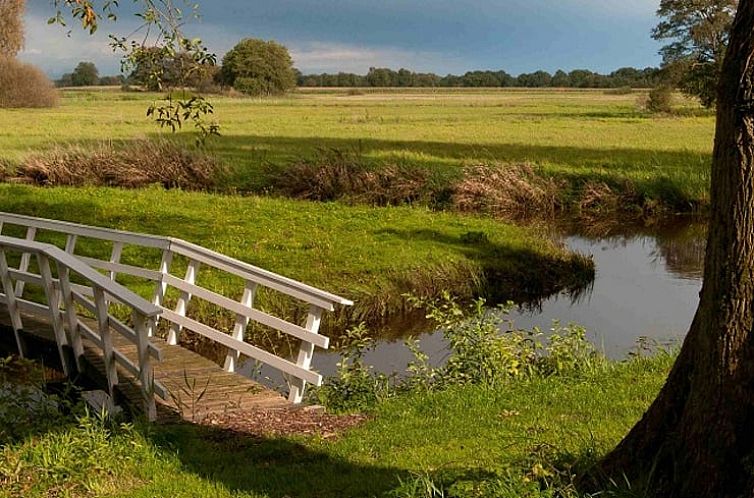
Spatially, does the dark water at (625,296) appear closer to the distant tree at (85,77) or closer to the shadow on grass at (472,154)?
the shadow on grass at (472,154)

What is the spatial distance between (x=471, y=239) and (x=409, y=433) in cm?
1376

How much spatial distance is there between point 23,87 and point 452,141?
55473 millimetres

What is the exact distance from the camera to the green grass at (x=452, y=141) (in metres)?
31.6

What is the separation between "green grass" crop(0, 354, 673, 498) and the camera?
623 centimetres

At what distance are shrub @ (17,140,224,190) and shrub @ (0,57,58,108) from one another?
5701 centimetres

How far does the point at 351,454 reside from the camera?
7215 millimetres

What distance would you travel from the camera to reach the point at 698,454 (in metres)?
4.77

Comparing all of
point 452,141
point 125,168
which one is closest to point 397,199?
point 125,168

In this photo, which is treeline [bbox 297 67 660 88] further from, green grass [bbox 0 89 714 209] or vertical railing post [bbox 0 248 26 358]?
vertical railing post [bbox 0 248 26 358]

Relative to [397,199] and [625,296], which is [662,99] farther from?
[625,296]

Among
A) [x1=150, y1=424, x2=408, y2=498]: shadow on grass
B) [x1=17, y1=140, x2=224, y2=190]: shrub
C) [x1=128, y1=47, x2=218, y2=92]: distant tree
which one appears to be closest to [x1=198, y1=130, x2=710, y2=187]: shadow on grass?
[x1=17, y1=140, x2=224, y2=190]: shrub

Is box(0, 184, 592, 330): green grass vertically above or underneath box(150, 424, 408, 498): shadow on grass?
above

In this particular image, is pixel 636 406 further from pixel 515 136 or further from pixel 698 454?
pixel 515 136

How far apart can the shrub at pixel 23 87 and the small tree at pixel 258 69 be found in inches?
1363
